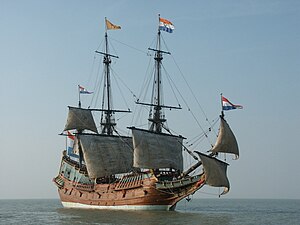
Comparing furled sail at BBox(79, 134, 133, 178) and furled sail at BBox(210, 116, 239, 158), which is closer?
furled sail at BBox(210, 116, 239, 158)

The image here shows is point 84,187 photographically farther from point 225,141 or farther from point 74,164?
point 225,141

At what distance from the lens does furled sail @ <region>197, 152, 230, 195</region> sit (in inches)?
2318

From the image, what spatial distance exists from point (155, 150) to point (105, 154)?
1296 cm

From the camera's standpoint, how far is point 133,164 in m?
72.1

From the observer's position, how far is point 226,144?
60.5 meters

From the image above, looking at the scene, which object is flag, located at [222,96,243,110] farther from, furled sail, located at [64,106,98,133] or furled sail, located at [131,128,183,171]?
furled sail, located at [64,106,98,133]

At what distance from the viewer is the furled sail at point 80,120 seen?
83.9m

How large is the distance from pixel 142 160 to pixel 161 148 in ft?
15.6

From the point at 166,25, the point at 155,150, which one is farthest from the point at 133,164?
the point at 166,25

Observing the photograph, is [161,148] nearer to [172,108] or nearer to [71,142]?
[172,108]

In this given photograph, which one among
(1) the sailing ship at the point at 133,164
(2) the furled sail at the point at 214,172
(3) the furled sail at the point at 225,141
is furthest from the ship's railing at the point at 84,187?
(3) the furled sail at the point at 225,141

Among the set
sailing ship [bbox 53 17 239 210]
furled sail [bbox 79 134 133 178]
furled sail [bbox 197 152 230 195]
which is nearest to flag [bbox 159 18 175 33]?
sailing ship [bbox 53 17 239 210]

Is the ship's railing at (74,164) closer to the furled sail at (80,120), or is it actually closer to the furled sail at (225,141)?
the furled sail at (80,120)

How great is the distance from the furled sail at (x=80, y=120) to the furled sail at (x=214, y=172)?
31.8 m
